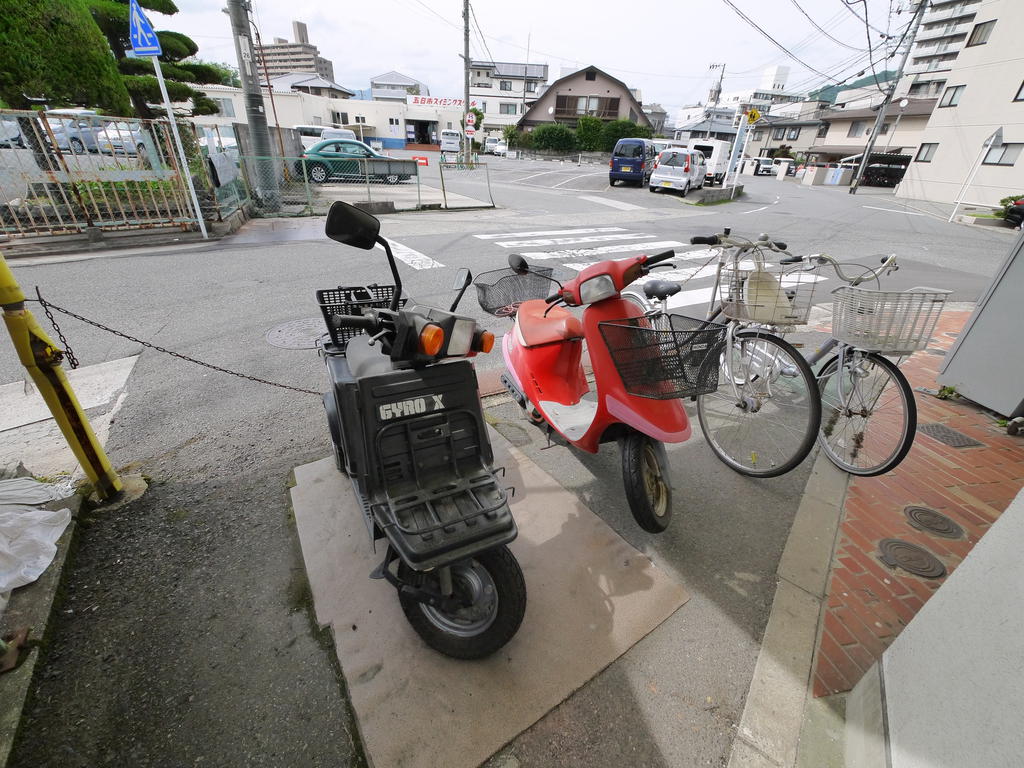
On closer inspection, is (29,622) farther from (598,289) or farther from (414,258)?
(414,258)

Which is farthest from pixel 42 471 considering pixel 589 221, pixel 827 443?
pixel 589 221

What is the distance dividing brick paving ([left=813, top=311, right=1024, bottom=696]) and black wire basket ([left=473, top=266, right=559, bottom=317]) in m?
2.60

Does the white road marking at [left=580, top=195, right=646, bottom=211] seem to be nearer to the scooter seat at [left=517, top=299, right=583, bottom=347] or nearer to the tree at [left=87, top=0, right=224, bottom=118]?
the tree at [left=87, top=0, right=224, bottom=118]

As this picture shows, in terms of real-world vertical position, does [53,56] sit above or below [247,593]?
above

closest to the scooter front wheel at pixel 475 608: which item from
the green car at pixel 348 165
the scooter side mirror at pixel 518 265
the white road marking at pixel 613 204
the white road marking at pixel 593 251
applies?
the scooter side mirror at pixel 518 265

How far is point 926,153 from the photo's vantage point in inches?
1009

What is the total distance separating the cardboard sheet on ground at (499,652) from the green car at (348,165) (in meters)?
16.0

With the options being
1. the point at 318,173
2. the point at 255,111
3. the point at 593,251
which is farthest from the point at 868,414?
the point at 318,173

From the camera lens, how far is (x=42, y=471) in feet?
8.95

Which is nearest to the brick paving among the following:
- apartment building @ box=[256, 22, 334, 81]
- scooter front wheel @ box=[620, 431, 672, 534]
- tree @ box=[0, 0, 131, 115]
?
scooter front wheel @ box=[620, 431, 672, 534]

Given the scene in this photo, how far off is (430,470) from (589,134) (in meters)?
44.1

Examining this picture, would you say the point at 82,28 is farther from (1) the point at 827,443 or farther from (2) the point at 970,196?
(2) the point at 970,196

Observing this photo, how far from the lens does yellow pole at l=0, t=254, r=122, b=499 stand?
1962 millimetres

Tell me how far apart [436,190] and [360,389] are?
1725 cm
